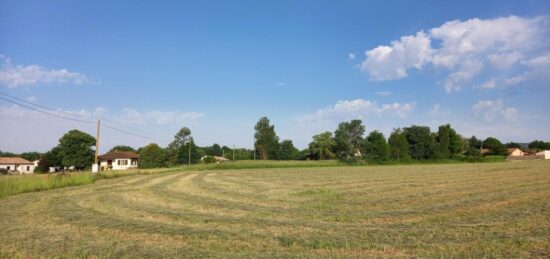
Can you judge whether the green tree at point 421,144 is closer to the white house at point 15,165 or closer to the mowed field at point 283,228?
the mowed field at point 283,228

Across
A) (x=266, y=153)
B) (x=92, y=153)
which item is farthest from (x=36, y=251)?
(x=266, y=153)

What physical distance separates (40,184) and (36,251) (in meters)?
18.9

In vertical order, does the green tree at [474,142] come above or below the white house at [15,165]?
above

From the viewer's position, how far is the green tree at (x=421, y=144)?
4136 inches

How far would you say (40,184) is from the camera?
2314 centimetres

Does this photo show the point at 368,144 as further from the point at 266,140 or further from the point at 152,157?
the point at 152,157

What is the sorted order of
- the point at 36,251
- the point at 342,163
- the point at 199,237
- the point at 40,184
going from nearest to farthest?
the point at 36,251 < the point at 199,237 < the point at 40,184 < the point at 342,163

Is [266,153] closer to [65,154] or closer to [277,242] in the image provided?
[65,154]

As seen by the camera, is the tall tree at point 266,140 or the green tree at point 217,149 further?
the green tree at point 217,149

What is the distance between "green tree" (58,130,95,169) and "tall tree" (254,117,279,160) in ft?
165

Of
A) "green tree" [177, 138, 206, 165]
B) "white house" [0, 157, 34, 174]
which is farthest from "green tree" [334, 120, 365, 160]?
"white house" [0, 157, 34, 174]

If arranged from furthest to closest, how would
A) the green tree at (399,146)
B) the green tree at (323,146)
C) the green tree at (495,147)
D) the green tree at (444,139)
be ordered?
the green tree at (495,147), the green tree at (323,146), the green tree at (444,139), the green tree at (399,146)

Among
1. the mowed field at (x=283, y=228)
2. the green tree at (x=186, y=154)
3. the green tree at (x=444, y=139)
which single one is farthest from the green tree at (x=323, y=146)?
the mowed field at (x=283, y=228)

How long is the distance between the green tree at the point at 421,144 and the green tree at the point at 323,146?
2355 centimetres
